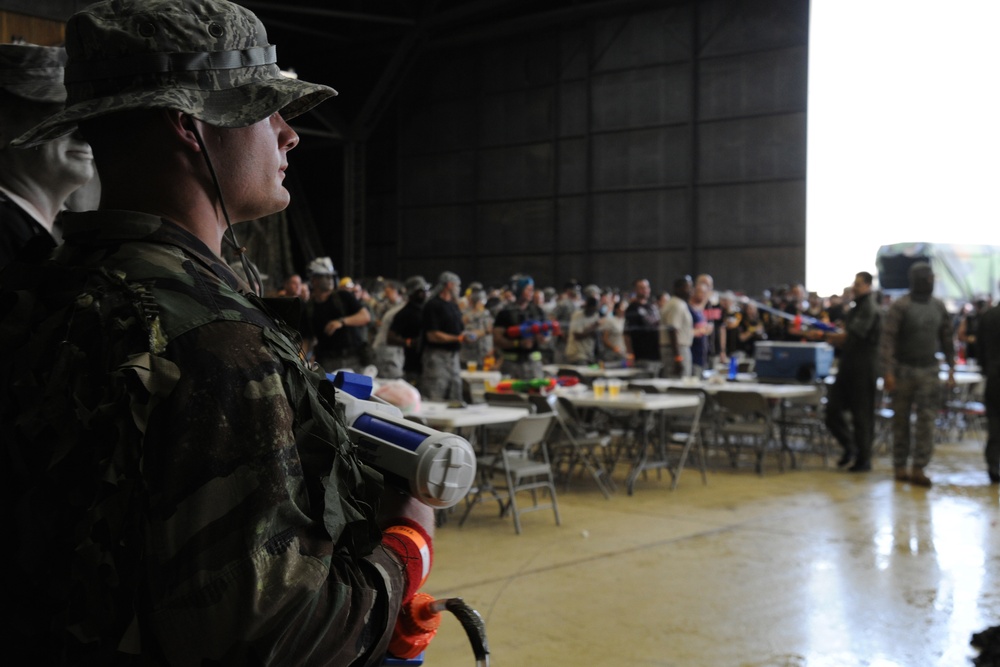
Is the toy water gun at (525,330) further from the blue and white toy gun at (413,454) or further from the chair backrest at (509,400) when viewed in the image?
the blue and white toy gun at (413,454)

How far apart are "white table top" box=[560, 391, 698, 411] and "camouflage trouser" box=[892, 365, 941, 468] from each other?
186 centimetres

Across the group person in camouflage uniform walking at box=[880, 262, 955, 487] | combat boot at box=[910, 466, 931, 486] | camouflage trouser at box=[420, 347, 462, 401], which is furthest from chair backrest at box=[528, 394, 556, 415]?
combat boot at box=[910, 466, 931, 486]

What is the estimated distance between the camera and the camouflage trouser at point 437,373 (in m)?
9.05

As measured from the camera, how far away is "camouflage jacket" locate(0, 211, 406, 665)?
3.09 feet

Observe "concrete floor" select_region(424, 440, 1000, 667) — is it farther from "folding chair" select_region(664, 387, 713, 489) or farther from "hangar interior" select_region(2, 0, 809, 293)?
"hangar interior" select_region(2, 0, 809, 293)

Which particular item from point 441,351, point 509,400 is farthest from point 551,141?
point 509,400

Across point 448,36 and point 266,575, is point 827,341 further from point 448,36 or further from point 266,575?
point 448,36

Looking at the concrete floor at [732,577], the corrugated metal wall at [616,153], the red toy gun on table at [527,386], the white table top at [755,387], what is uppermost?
the corrugated metal wall at [616,153]

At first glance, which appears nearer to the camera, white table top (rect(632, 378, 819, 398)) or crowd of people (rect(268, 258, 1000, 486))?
crowd of people (rect(268, 258, 1000, 486))

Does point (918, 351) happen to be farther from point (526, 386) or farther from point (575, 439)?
point (526, 386)

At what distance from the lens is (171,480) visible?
94 cm

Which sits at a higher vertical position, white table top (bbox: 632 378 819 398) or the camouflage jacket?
the camouflage jacket

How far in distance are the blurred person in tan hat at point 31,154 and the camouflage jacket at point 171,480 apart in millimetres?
959

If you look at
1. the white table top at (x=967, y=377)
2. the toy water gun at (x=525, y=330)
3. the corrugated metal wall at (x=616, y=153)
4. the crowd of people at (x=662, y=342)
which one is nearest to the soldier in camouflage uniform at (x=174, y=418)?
the crowd of people at (x=662, y=342)
